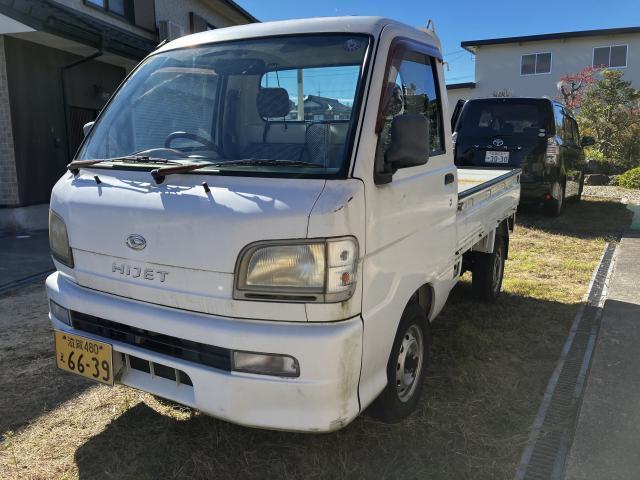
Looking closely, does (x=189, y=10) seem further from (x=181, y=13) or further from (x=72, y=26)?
(x=72, y=26)

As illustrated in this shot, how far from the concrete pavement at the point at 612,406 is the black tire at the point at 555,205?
14.0 feet

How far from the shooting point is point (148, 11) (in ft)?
35.4

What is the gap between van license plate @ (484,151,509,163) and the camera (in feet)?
26.3

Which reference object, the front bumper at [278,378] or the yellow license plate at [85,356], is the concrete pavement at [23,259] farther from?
the front bumper at [278,378]

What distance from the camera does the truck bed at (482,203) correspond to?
3520 mm

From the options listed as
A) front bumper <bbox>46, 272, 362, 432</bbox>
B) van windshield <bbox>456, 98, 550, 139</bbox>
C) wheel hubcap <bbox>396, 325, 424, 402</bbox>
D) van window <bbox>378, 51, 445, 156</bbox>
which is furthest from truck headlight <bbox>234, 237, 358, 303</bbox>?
van windshield <bbox>456, 98, 550, 139</bbox>

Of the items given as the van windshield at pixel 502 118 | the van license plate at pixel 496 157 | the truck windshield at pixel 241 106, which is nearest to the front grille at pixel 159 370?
Result: the truck windshield at pixel 241 106

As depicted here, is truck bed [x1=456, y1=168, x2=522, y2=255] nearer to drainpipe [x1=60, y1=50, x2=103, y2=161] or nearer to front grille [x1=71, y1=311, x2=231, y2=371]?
front grille [x1=71, y1=311, x2=231, y2=371]

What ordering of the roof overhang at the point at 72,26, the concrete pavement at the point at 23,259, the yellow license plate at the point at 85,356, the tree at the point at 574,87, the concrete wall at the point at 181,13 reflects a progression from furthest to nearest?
the tree at the point at 574,87 → the concrete wall at the point at 181,13 → the roof overhang at the point at 72,26 → the concrete pavement at the point at 23,259 → the yellow license plate at the point at 85,356

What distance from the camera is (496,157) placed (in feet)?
26.4

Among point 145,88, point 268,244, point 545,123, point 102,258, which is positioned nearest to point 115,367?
point 102,258

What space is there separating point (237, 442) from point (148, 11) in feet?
34.3

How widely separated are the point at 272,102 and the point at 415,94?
0.77 meters

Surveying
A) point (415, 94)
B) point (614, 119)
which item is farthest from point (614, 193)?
point (415, 94)
